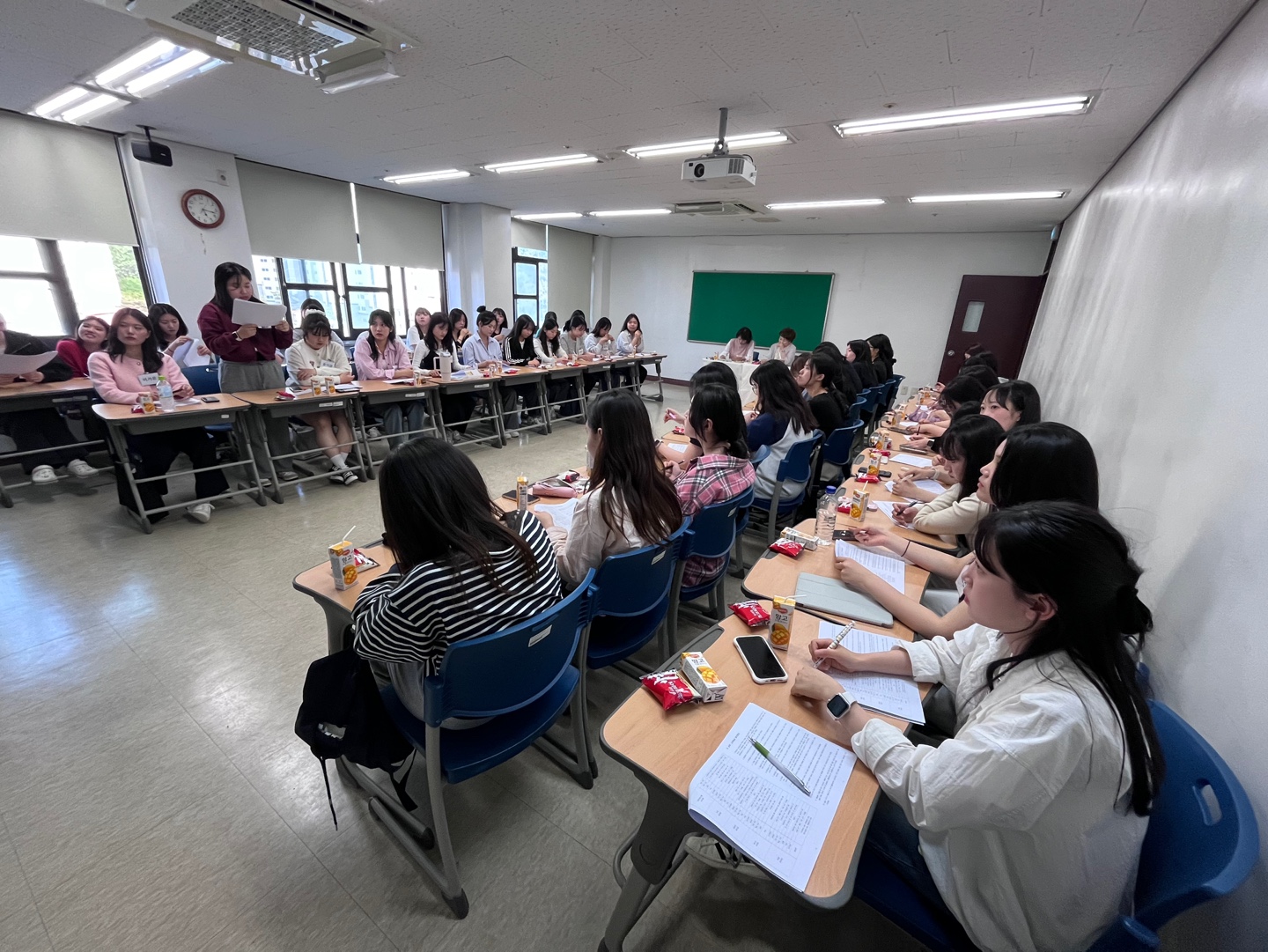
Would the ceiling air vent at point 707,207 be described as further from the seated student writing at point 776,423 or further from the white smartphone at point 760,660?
the white smartphone at point 760,660

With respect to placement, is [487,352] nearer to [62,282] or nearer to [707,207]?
[707,207]

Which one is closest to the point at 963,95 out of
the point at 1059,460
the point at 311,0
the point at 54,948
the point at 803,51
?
the point at 803,51

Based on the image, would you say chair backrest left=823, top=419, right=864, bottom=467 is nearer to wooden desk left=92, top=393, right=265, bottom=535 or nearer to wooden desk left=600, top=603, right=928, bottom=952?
wooden desk left=600, top=603, right=928, bottom=952

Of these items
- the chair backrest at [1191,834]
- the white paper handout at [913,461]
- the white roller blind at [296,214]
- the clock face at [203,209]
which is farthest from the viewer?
the white roller blind at [296,214]

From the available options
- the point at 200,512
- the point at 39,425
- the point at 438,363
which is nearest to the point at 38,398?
the point at 39,425

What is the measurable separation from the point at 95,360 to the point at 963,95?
19.6 ft

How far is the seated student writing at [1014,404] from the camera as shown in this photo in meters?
2.74

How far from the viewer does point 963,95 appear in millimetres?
2965

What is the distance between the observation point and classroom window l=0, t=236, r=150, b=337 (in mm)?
4672

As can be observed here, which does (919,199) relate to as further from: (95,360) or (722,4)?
(95,360)

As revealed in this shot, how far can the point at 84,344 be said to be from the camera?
172 inches

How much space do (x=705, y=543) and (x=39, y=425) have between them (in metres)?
5.70

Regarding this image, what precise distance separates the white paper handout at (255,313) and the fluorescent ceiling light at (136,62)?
1.49 metres

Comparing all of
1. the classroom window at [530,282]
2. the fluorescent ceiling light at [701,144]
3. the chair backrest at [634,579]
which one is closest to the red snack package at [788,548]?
the chair backrest at [634,579]
